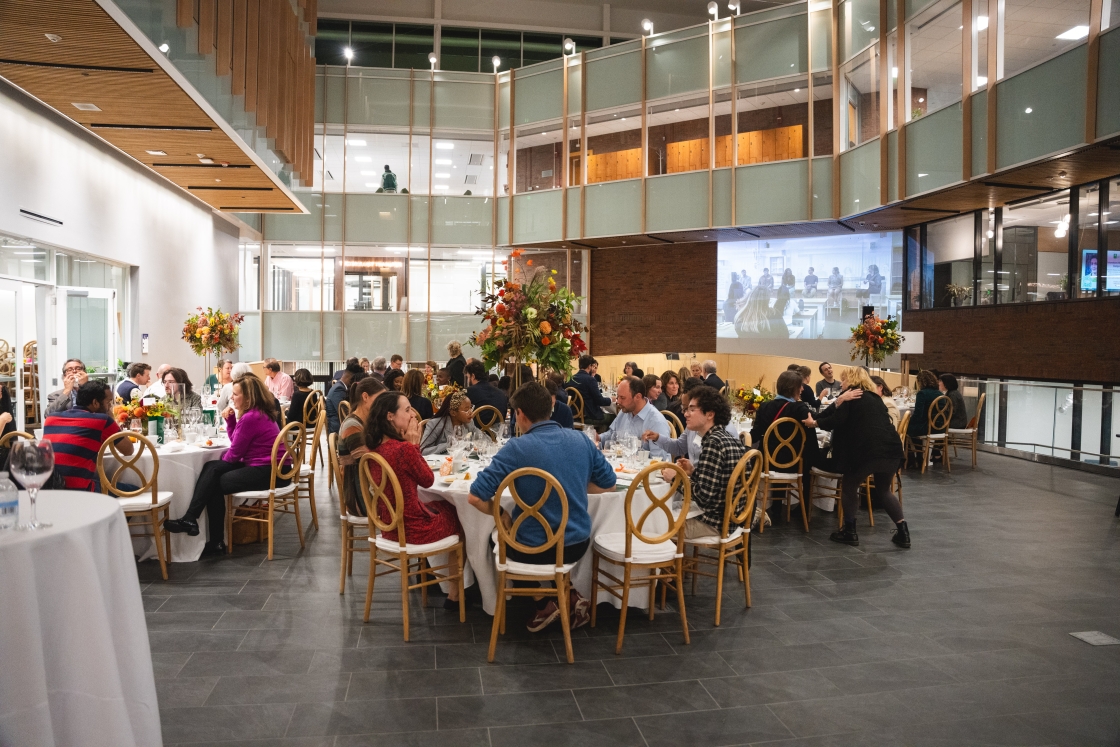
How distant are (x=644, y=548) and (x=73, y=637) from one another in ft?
8.94

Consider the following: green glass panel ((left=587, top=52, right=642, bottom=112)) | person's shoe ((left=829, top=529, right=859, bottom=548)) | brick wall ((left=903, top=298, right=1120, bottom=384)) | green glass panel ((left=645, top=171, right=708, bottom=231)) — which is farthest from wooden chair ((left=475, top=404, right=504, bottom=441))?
green glass panel ((left=587, top=52, right=642, bottom=112))

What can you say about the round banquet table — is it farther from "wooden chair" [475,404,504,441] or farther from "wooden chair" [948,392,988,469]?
"wooden chair" [948,392,988,469]

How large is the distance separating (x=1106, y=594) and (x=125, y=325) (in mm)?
11570

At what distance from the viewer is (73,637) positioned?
7.64 feet

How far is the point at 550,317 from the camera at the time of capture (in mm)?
5902

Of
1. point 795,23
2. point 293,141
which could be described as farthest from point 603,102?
point 293,141

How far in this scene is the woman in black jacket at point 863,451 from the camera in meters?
6.07

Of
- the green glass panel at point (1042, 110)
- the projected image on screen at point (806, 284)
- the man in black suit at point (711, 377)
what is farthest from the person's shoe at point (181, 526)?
the projected image on screen at point (806, 284)

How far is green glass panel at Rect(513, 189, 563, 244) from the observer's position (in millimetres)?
15977

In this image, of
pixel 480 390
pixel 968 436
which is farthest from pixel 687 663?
pixel 968 436

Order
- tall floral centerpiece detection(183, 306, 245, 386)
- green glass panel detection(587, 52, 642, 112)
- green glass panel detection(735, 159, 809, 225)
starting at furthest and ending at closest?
green glass panel detection(587, 52, 642, 112), green glass panel detection(735, 159, 809, 225), tall floral centerpiece detection(183, 306, 245, 386)

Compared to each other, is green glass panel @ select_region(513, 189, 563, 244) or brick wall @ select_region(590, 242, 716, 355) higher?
green glass panel @ select_region(513, 189, 563, 244)

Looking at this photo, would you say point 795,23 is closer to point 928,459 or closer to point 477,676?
point 928,459

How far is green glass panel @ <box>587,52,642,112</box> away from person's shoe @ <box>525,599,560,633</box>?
1277 cm
